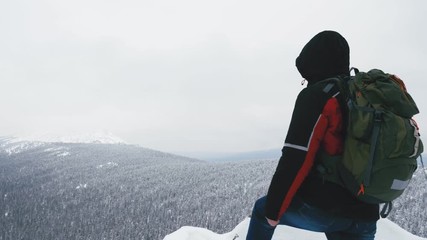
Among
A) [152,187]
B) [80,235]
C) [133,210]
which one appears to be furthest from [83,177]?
[80,235]

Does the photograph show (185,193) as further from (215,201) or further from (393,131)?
(393,131)

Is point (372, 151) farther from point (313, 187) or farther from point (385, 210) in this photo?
point (385, 210)

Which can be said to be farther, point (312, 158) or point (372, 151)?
point (312, 158)

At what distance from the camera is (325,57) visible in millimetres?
2436

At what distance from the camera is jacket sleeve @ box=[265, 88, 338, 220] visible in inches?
83.9

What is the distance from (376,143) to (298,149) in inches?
19.3

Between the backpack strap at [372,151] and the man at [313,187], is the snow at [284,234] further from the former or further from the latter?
the backpack strap at [372,151]

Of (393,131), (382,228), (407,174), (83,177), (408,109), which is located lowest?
(83,177)

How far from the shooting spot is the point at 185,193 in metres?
125

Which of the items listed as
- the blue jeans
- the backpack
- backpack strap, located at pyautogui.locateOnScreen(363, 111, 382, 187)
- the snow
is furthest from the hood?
the snow

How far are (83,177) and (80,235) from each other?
107 meters

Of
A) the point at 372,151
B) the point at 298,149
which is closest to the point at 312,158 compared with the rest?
the point at 298,149

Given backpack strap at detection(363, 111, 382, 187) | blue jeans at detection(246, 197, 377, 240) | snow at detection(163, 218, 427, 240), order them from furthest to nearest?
snow at detection(163, 218, 427, 240) < blue jeans at detection(246, 197, 377, 240) < backpack strap at detection(363, 111, 382, 187)

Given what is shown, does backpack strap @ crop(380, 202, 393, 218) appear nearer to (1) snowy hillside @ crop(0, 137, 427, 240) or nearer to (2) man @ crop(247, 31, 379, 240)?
(2) man @ crop(247, 31, 379, 240)
